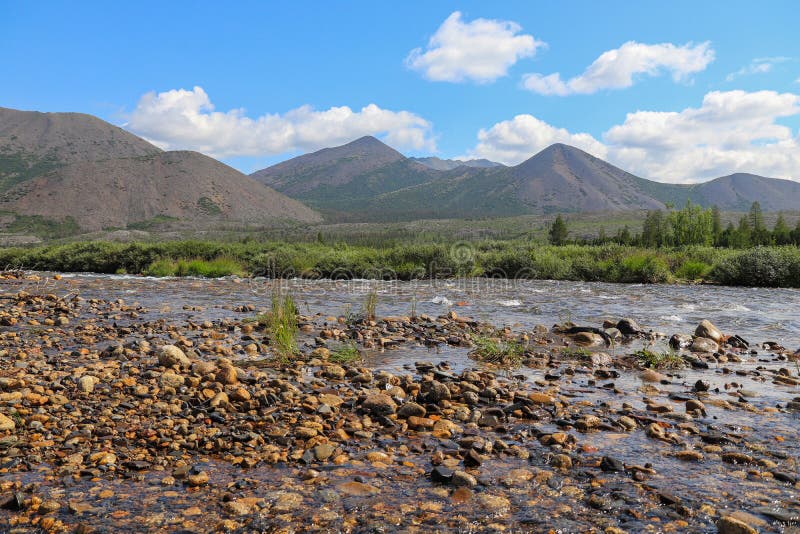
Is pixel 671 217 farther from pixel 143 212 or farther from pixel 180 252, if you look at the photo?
pixel 143 212

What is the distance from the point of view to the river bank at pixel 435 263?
1075 inches

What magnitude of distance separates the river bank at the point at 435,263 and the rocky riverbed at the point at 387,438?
18.4 m

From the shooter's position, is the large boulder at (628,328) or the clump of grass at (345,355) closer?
the clump of grass at (345,355)

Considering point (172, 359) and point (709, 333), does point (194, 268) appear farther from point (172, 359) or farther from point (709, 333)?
point (709, 333)

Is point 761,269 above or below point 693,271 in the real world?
above

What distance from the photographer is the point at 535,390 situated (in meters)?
7.82

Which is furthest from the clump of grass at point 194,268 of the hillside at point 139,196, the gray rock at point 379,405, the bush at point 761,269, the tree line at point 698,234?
the hillside at point 139,196

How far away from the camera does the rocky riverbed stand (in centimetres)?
426

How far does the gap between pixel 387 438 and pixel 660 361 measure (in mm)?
6104

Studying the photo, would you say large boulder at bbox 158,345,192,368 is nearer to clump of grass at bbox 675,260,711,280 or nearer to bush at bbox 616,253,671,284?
bush at bbox 616,253,671,284

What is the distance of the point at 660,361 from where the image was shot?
9578mm

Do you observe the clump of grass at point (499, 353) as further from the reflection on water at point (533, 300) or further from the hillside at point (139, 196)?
the hillside at point (139, 196)

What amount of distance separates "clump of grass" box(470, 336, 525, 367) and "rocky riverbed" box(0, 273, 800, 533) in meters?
0.15

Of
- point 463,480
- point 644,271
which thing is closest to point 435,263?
point 644,271
